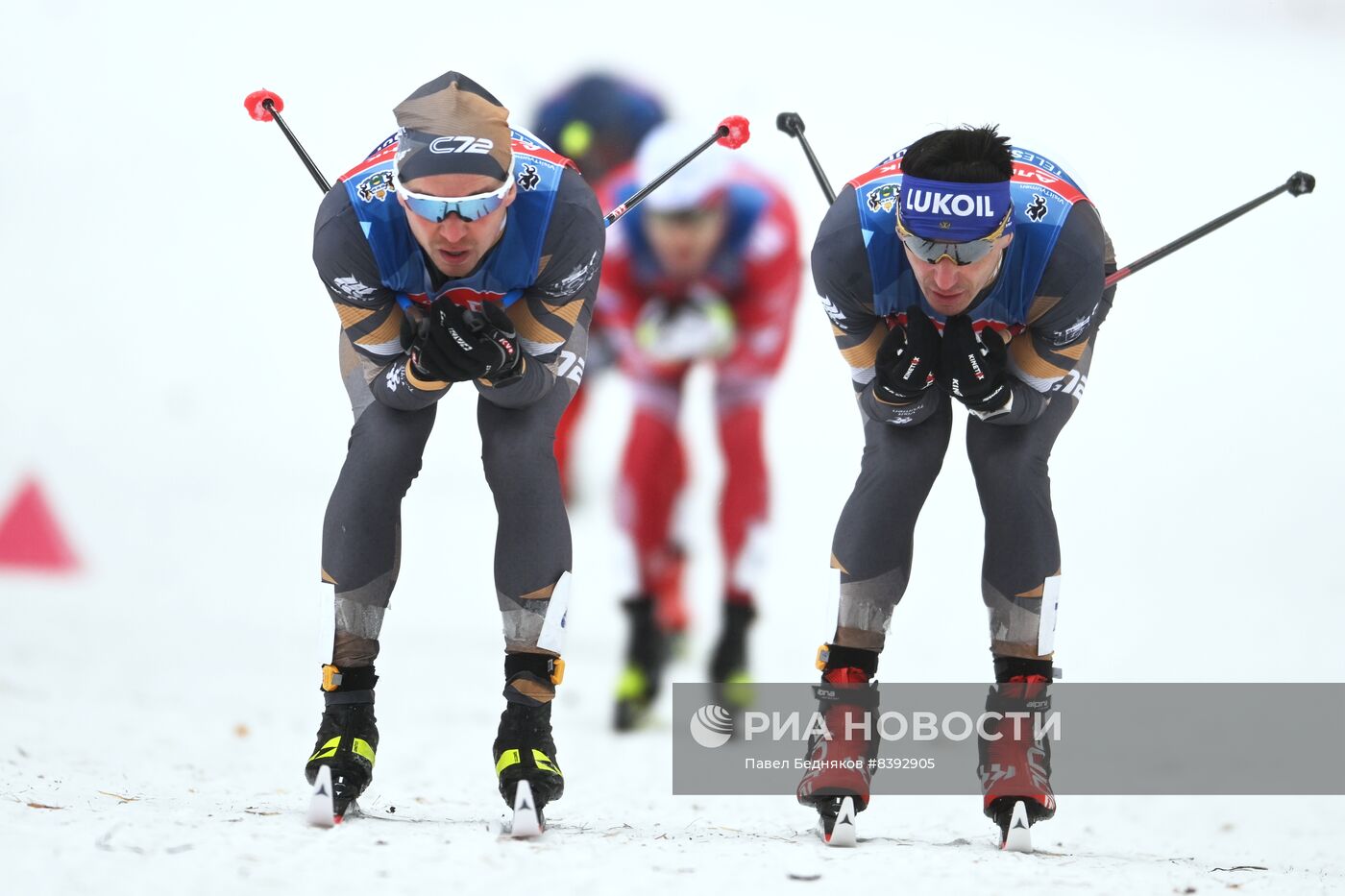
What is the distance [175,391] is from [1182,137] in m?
8.46


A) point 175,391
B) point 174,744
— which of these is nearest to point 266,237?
point 175,391

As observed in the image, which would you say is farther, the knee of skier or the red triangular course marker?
the red triangular course marker

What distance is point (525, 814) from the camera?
152 inches

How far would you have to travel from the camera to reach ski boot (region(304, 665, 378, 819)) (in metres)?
3.91

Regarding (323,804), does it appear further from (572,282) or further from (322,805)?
(572,282)

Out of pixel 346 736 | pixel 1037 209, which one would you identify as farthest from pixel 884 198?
pixel 346 736

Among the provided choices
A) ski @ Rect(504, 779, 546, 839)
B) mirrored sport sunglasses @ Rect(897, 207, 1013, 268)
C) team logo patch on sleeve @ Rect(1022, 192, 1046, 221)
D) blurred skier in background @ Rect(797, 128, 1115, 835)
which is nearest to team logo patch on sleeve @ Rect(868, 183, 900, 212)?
blurred skier in background @ Rect(797, 128, 1115, 835)

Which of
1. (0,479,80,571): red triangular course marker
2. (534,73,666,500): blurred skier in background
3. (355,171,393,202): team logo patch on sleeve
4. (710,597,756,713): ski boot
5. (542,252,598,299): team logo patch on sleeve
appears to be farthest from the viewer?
(0,479,80,571): red triangular course marker

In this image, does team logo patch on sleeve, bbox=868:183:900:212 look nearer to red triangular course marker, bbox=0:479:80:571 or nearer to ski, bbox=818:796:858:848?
ski, bbox=818:796:858:848

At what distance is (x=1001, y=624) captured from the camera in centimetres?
419

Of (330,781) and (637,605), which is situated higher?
(637,605)

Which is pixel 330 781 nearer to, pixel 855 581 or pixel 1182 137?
pixel 855 581

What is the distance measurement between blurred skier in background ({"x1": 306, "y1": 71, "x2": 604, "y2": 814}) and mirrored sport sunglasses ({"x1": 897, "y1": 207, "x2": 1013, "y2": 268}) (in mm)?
750

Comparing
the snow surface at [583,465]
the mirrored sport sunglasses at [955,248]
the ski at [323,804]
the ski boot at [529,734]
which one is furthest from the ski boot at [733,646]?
the mirrored sport sunglasses at [955,248]
